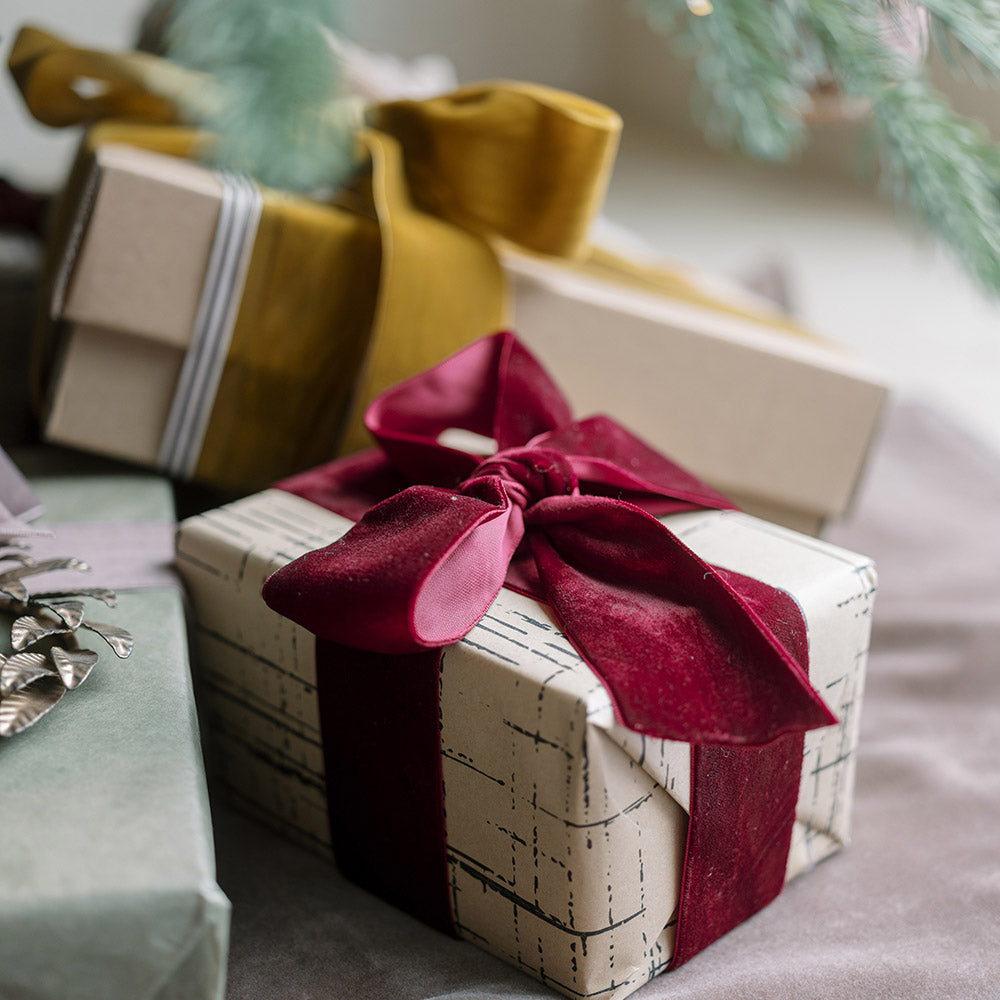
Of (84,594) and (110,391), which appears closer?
(84,594)

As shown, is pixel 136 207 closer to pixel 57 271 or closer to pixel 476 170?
pixel 57 271

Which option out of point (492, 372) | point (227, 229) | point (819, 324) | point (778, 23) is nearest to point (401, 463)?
point (492, 372)

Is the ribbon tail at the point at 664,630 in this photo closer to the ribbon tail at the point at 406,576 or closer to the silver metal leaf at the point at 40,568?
the ribbon tail at the point at 406,576

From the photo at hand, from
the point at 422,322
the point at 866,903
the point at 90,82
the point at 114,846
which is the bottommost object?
the point at 866,903

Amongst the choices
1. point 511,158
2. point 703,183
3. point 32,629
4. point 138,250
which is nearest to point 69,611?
point 32,629

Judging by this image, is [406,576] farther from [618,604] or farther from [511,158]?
[511,158]

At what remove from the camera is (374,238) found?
0.68 meters

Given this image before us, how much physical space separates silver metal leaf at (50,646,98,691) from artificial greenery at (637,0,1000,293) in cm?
39

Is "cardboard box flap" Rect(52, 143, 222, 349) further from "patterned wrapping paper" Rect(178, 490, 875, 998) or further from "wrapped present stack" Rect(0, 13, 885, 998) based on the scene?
"patterned wrapping paper" Rect(178, 490, 875, 998)

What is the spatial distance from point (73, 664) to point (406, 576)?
5.5 inches

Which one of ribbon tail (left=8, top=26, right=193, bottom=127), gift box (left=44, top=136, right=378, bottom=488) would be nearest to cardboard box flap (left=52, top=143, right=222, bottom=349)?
gift box (left=44, top=136, right=378, bottom=488)

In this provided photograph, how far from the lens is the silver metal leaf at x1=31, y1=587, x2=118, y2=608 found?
0.52m

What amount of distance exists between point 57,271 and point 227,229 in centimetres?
12

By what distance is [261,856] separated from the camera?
22.8 inches
